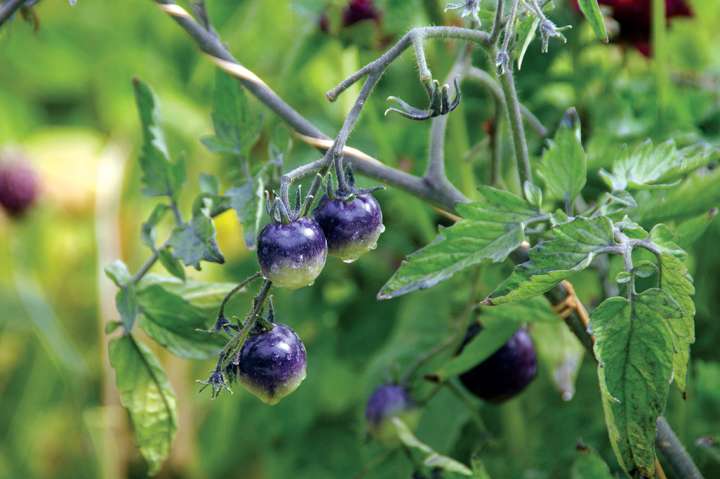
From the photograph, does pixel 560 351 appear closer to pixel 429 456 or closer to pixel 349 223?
pixel 429 456

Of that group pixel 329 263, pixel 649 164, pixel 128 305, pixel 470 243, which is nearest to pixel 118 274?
pixel 128 305

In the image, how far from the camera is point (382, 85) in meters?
1.21

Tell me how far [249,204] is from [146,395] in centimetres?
15

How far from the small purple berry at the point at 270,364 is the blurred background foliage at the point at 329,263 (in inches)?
10.4

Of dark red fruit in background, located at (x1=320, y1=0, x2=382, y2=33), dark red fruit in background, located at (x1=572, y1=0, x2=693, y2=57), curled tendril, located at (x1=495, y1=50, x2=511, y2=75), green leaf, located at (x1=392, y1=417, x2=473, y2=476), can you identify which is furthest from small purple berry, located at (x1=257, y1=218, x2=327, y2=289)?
dark red fruit in background, located at (x1=572, y1=0, x2=693, y2=57)

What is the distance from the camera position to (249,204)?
59cm

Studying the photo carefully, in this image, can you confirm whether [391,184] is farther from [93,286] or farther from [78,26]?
[78,26]

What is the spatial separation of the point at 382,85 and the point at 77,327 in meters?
0.85

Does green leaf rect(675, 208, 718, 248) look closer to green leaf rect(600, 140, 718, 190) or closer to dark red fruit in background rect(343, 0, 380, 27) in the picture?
green leaf rect(600, 140, 718, 190)

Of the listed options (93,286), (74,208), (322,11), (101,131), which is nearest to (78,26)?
(101,131)

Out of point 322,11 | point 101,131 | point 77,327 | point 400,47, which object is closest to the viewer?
point 400,47

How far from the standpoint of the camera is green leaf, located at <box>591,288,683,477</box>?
0.51 meters

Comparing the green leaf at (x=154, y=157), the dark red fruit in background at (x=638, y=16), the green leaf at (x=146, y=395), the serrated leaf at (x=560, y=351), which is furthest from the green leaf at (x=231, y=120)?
the dark red fruit in background at (x=638, y=16)

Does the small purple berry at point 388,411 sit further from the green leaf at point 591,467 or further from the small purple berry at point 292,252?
the small purple berry at point 292,252
